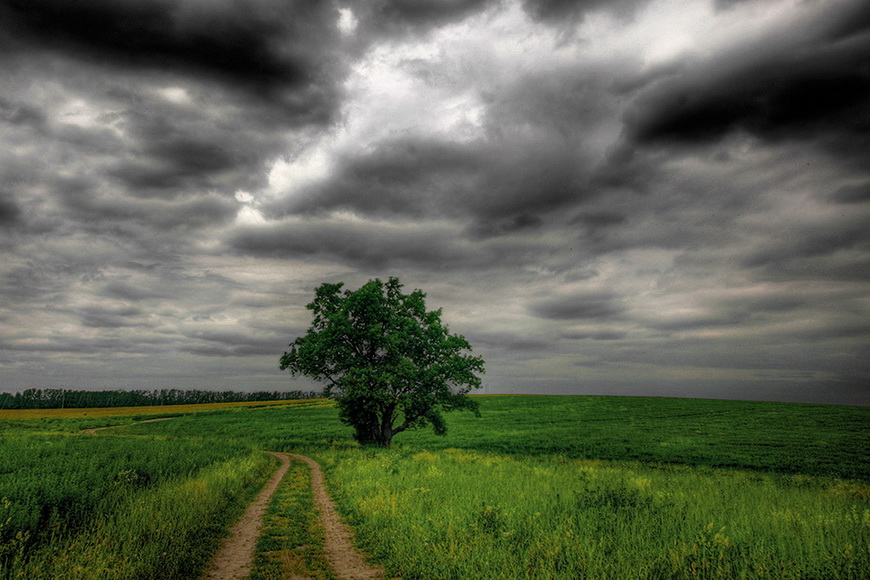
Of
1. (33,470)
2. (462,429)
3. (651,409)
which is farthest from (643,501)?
(651,409)

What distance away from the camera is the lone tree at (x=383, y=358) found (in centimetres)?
2892

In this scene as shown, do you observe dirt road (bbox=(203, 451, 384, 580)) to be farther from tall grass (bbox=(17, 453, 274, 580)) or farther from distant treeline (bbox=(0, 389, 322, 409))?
distant treeline (bbox=(0, 389, 322, 409))

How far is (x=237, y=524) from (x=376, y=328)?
61.4ft

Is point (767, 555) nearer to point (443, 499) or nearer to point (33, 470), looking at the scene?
point (443, 499)

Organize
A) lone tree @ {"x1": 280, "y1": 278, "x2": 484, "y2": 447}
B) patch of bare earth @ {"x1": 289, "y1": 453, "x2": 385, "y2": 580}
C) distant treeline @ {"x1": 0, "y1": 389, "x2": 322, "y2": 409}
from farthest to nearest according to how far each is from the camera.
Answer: distant treeline @ {"x1": 0, "y1": 389, "x2": 322, "y2": 409} → lone tree @ {"x1": 280, "y1": 278, "x2": 484, "y2": 447} → patch of bare earth @ {"x1": 289, "y1": 453, "x2": 385, "y2": 580}

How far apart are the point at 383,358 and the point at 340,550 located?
21.5 metres

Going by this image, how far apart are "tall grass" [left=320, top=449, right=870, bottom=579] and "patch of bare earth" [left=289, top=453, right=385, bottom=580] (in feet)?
1.09

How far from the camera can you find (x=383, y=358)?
29844mm

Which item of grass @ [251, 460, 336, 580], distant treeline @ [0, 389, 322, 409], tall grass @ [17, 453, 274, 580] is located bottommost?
distant treeline @ [0, 389, 322, 409]

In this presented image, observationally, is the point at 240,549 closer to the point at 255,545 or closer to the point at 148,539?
the point at 255,545

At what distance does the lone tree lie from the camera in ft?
94.9

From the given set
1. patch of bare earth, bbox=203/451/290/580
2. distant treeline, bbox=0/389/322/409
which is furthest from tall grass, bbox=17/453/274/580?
distant treeline, bbox=0/389/322/409

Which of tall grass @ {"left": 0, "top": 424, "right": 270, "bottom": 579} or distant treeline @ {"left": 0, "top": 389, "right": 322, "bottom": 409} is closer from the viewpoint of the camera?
tall grass @ {"left": 0, "top": 424, "right": 270, "bottom": 579}

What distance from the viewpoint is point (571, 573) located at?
6.68 metres
